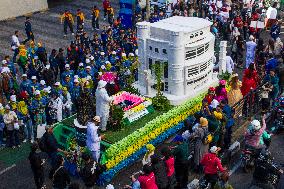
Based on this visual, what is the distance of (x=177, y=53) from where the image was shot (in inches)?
650

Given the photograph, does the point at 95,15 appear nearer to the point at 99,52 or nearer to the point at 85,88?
the point at 99,52

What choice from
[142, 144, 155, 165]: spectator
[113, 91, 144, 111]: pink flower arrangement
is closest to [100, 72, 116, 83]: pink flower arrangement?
[113, 91, 144, 111]: pink flower arrangement

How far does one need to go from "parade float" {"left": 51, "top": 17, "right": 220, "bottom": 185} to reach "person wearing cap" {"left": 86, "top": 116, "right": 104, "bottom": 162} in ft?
0.80

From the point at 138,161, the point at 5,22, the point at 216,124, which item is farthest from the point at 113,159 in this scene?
the point at 5,22

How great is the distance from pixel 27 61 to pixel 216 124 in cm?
1076

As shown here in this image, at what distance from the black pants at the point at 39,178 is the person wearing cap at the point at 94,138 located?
62.7 inches

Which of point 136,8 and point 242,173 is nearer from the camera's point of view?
point 242,173

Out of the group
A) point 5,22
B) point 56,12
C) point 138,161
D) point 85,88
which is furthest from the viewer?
point 56,12

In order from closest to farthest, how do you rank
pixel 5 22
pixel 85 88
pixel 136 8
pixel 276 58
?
pixel 85 88 < pixel 276 58 < pixel 136 8 < pixel 5 22

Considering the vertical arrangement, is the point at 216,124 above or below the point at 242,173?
above

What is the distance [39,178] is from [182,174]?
4149mm

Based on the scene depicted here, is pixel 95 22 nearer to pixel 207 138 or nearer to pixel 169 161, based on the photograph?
pixel 207 138

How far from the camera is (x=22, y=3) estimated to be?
3180 cm

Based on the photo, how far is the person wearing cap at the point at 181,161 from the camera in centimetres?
1252
